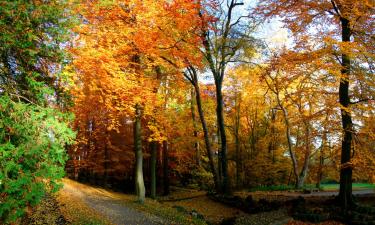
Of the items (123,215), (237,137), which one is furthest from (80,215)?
(237,137)

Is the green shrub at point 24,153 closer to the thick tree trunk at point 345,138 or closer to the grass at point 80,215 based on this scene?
the grass at point 80,215

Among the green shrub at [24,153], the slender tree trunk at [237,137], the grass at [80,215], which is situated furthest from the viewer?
the slender tree trunk at [237,137]

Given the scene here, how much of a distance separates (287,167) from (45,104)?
2675 cm

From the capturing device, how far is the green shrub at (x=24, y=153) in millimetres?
5855

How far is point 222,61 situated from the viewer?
59.5 ft

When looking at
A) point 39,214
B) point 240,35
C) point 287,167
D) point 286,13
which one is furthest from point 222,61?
point 287,167

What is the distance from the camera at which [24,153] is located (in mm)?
6008

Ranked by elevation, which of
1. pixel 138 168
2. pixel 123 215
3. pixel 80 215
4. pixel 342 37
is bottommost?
pixel 123 215

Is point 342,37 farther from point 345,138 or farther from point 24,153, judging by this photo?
point 24,153

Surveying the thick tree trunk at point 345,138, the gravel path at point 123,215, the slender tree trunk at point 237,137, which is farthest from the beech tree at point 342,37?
the slender tree trunk at point 237,137

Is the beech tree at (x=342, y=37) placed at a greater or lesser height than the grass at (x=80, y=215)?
greater

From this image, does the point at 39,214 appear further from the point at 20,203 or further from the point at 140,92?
the point at 140,92

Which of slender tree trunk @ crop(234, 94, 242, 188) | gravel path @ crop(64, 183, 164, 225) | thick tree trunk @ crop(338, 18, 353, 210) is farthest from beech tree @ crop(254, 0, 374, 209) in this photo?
slender tree trunk @ crop(234, 94, 242, 188)

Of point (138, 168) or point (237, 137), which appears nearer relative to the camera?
point (138, 168)
